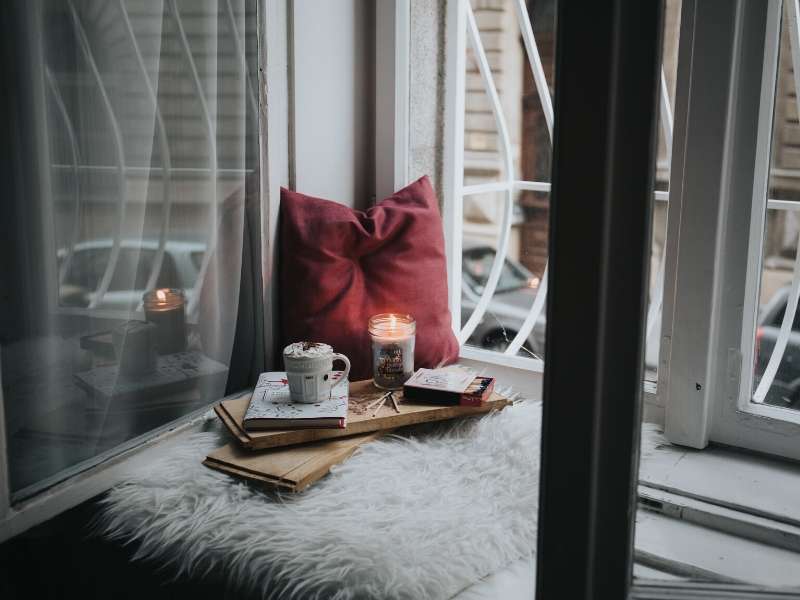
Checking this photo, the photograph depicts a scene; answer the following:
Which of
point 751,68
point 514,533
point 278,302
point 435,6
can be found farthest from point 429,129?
point 514,533

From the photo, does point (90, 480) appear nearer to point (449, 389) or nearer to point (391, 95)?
point (449, 389)

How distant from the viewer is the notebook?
1.34 m

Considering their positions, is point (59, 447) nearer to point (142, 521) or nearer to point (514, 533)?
point (142, 521)

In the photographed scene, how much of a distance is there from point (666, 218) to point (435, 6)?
0.80m

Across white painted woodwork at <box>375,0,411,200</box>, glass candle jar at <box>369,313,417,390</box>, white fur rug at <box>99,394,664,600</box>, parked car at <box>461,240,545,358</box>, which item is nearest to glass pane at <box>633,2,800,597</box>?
white fur rug at <box>99,394,664,600</box>

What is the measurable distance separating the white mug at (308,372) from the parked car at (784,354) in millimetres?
772

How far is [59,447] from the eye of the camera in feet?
4.13

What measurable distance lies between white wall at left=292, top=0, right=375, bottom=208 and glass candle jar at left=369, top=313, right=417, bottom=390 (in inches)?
15.4

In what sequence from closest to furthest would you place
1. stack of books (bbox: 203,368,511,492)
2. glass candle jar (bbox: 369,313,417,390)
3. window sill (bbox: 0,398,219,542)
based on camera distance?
window sill (bbox: 0,398,219,542)
stack of books (bbox: 203,368,511,492)
glass candle jar (bbox: 369,313,417,390)

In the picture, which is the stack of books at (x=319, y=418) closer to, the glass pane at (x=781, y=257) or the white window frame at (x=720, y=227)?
the white window frame at (x=720, y=227)

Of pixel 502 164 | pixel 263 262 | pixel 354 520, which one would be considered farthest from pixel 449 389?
pixel 502 164

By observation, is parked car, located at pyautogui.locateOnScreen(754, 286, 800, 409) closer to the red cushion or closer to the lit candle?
the red cushion

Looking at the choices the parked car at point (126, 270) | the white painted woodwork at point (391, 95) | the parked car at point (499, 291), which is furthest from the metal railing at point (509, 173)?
the parked car at point (499, 291)

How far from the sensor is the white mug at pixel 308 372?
140 centimetres
